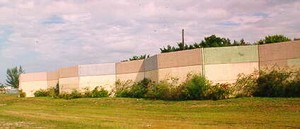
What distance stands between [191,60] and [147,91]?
5.94 m

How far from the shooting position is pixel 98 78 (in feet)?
146

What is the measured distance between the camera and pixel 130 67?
135 feet

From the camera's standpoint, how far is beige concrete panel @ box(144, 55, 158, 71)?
3588 cm

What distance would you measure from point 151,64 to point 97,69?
30.8 feet

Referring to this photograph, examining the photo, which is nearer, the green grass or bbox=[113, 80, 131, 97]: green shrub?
the green grass

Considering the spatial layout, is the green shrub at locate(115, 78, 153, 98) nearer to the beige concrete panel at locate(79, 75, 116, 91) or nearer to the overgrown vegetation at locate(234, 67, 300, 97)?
the beige concrete panel at locate(79, 75, 116, 91)

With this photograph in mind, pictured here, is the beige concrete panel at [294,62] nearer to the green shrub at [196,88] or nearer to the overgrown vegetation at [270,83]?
the overgrown vegetation at [270,83]

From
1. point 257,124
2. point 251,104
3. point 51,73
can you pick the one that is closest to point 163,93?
point 251,104

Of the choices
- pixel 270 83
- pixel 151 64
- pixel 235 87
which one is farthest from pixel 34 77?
pixel 270 83

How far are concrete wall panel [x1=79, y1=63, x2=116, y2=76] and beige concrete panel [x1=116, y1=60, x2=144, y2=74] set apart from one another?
0.88 metres

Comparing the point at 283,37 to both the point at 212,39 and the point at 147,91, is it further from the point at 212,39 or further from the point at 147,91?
the point at 147,91

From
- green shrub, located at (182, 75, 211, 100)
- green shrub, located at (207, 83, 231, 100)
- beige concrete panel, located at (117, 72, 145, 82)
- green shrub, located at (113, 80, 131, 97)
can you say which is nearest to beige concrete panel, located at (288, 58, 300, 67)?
green shrub, located at (207, 83, 231, 100)

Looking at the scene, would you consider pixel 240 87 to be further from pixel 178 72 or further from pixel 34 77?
pixel 34 77

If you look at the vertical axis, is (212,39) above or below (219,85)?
above
